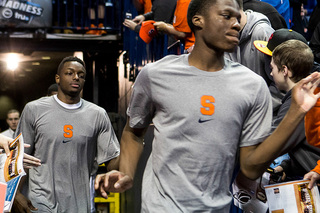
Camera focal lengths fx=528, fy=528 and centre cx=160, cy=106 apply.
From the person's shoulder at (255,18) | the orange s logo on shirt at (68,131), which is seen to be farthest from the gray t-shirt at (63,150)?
the person's shoulder at (255,18)

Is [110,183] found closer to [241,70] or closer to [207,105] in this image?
[207,105]

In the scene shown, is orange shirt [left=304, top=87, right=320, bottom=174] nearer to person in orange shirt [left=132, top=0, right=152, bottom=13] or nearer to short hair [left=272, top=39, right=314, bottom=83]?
short hair [left=272, top=39, right=314, bottom=83]

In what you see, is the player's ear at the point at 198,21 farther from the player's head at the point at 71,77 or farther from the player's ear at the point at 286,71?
the player's head at the point at 71,77

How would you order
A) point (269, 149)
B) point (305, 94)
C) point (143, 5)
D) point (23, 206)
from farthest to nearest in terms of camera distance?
1. point (143, 5)
2. point (23, 206)
3. point (269, 149)
4. point (305, 94)

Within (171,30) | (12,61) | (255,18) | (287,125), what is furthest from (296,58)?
(12,61)

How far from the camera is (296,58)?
12.4 ft

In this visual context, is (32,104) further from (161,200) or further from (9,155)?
(161,200)

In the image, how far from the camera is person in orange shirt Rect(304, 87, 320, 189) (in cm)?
345

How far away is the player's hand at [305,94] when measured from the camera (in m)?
2.53

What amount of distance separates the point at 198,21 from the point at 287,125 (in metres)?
0.90

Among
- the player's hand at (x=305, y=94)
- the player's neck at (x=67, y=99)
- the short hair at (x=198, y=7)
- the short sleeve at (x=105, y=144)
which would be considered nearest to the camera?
the player's hand at (x=305, y=94)

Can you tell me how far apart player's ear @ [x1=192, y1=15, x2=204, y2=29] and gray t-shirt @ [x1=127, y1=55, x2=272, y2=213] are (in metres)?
0.29

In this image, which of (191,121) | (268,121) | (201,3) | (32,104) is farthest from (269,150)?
(32,104)

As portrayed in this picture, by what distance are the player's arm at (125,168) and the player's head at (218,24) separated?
69 cm
